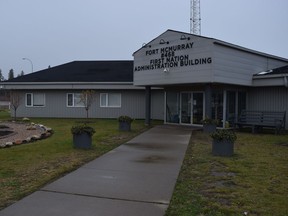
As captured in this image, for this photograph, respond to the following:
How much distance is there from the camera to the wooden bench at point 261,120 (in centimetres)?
1860

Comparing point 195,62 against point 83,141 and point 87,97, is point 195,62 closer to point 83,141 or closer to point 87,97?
point 83,141

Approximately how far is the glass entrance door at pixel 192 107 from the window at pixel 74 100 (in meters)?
10.1

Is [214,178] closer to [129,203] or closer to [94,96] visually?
[129,203]

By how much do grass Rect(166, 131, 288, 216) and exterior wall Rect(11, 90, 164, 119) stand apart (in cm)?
1662

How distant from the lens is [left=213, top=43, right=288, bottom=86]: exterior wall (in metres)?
18.2

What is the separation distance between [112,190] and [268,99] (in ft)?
54.8

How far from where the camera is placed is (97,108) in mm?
29250

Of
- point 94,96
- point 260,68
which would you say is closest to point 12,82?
point 94,96

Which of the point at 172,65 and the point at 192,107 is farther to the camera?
the point at 192,107

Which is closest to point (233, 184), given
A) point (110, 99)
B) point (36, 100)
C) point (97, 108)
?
point (110, 99)

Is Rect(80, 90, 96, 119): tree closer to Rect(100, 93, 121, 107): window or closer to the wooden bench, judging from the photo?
Rect(100, 93, 121, 107): window

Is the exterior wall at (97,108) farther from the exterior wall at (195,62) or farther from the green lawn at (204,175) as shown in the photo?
the green lawn at (204,175)

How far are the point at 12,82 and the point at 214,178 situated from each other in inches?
992

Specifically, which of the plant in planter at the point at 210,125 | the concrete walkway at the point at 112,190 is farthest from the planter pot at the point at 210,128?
the concrete walkway at the point at 112,190
